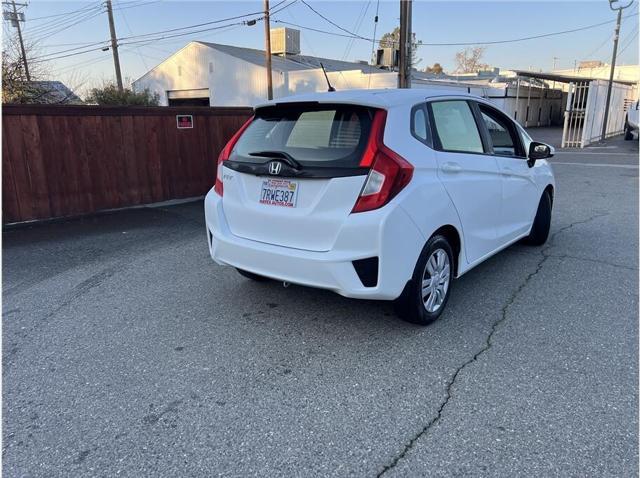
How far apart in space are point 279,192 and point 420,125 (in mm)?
1120

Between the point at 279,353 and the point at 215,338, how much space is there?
1.75ft

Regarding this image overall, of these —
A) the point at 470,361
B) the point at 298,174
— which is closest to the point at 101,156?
the point at 298,174

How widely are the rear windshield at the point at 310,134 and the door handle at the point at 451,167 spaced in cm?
71

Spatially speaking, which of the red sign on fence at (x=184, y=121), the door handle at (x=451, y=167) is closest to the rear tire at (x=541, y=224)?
the door handle at (x=451, y=167)

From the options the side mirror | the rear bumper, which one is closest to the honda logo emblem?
the rear bumper

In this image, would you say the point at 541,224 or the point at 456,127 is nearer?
the point at 456,127

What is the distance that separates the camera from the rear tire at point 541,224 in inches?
218

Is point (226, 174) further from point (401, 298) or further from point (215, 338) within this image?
point (401, 298)

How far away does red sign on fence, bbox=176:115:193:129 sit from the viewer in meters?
8.59

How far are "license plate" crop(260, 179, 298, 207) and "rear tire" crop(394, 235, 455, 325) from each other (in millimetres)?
983

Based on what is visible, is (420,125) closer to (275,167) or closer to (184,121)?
(275,167)

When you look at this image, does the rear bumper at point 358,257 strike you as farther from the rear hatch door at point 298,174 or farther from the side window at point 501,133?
the side window at point 501,133

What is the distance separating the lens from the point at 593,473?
2213 mm

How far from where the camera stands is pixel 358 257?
10.1 ft
